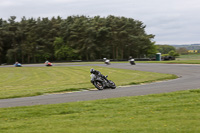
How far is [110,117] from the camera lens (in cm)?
791

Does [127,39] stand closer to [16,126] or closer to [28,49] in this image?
[28,49]

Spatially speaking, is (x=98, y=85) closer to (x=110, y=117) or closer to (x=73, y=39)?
(x=110, y=117)

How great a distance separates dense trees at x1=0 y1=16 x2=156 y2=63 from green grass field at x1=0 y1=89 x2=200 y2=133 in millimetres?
71952

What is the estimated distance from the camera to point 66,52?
289 ft

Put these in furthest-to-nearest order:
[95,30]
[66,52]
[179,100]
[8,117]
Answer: [66,52], [95,30], [179,100], [8,117]

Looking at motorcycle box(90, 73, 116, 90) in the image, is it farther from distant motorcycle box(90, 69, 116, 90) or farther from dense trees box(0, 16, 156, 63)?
dense trees box(0, 16, 156, 63)

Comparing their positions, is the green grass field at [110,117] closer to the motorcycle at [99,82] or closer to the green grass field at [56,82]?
the motorcycle at [99,82]

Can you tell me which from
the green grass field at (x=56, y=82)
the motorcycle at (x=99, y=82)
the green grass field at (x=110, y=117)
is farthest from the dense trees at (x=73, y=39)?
the green grass field at (x=110, y=117)

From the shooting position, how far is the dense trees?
Result: 275 ft

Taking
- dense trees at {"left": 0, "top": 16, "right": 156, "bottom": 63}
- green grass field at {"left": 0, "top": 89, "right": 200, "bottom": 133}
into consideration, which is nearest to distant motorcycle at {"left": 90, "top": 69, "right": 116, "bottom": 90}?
green grass field at {"left": 0, "top": 89, "right": 200, "bottom": 133}

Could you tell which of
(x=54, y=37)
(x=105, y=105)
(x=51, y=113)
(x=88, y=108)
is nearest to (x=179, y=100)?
(x=105, y=105)

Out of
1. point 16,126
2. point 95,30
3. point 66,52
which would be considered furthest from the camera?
point 66,52

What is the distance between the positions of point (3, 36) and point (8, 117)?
8636 centimetres

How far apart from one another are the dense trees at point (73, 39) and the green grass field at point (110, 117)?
7195cm
